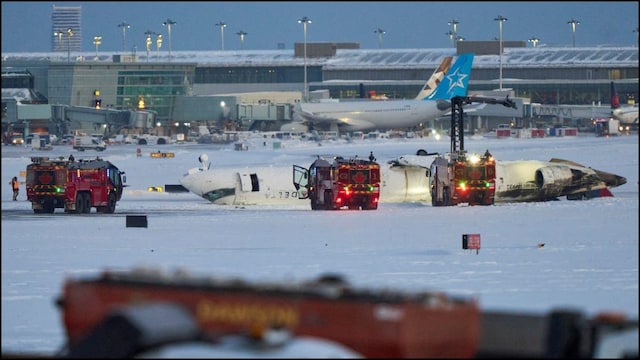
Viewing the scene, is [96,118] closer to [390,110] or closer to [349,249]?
[390,110]

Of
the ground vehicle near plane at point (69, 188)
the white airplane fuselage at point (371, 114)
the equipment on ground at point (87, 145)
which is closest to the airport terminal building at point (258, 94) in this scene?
the white airplane fuselage at point (371, 114)

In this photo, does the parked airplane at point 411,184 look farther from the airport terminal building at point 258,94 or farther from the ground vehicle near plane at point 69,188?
the airport terminal building at point 258,94

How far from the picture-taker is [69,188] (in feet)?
189

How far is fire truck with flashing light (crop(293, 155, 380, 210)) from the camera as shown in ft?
191

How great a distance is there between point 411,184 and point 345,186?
17.0 feet

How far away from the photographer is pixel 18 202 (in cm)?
6247

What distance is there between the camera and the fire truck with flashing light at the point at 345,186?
5812 centimetres

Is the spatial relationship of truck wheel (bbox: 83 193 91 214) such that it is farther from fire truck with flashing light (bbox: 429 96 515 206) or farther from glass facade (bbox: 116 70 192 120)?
glass facade (bbox: 116 70 192 120)

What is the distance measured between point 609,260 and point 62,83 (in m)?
135

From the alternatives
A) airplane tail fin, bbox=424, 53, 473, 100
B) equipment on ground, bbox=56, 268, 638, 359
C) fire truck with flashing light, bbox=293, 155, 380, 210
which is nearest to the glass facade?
airplane tail fin, bbox=424, 53, 473, 100

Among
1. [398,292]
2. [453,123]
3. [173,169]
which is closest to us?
[398,292]

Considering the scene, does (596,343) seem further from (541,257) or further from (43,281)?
(541,257)

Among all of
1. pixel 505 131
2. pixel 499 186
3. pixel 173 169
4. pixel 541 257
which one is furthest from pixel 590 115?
pixel 541 257

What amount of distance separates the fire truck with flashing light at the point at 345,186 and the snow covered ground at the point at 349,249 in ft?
3.94
